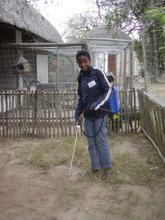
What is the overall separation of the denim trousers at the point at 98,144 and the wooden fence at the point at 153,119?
92 cm

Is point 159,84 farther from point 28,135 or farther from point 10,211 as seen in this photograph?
point 10,211

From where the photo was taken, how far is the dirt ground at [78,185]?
452 centimetres

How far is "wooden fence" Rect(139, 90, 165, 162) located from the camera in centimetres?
601

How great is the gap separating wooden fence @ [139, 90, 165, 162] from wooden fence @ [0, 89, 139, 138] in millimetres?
412

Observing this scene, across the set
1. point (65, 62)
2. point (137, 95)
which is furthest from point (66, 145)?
point (65, 62)

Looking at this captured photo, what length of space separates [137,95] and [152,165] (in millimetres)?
2753

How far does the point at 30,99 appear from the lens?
8688 millimetres

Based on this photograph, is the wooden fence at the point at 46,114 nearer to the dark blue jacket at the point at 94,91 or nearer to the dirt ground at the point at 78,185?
the dirt ground at the point at 78,185

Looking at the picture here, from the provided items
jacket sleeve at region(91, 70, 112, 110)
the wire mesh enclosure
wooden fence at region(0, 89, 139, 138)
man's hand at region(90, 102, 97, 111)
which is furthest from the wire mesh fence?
the wire mesh enclosure

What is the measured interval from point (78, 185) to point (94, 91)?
1.42 metres

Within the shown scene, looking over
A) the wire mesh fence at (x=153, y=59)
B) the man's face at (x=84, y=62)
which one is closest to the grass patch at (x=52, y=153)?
the man's face at (x=84, y=62)

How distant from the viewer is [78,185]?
17.9ft

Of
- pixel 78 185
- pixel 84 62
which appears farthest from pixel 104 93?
pixel 78 185

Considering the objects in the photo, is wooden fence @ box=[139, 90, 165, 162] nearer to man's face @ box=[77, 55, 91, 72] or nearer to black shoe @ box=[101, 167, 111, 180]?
black shoe @ box=[101, 167, 111, 180]
